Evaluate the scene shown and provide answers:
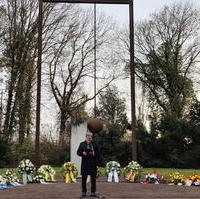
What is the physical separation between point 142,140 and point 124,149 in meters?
1.27

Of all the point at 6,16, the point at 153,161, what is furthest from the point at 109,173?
the point at 6,16

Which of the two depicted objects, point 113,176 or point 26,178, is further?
point 113,176

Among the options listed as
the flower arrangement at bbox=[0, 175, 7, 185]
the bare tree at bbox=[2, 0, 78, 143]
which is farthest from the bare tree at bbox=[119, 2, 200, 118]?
the flower arrangement at bbox=[0, 175, 7, 185]

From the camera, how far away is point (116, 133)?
2411cm

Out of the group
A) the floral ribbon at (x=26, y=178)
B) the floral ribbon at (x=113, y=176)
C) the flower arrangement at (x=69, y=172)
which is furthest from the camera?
the floral ribbon at (x=113, y=176)

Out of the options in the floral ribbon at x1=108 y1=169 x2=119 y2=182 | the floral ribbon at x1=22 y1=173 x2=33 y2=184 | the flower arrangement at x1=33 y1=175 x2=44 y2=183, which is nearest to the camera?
the floral ribbon at x1=22 y1=173 x2=33 y2=184

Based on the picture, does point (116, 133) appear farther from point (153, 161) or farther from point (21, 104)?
point (21, 104)

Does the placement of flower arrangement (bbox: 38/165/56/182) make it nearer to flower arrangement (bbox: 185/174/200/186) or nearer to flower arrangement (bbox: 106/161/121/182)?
flower arrangement (bbox: 106/161/121/182)

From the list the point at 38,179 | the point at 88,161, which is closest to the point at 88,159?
the point at 88,161

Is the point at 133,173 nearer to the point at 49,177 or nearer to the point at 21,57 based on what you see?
the point at 49,177

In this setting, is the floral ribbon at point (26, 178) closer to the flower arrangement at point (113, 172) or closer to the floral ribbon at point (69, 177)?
the floral ribbon at point (69, 177)

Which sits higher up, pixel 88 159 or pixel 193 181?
pixel 88 159

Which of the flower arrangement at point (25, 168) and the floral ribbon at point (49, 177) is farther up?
the flower arrangement at point (25, 168)

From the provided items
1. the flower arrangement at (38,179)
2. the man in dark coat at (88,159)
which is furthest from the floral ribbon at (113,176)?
the man in dark coat at (88,159)
